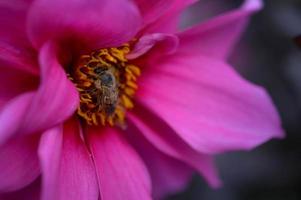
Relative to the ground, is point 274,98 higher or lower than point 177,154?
lower

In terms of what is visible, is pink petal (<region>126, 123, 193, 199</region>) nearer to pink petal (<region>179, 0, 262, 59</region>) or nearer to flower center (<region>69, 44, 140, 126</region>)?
flower center (<region>69, 44, 140, 126</region>)

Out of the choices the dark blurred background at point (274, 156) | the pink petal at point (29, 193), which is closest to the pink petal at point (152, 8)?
the pink petal at point (29, 193)

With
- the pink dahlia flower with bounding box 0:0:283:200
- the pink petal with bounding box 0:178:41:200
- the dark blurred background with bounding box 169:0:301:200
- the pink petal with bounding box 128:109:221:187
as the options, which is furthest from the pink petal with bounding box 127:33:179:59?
the dark blurred background with bounding box 169:0:301:200

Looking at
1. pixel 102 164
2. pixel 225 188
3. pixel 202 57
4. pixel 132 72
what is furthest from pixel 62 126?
pixel 225 188

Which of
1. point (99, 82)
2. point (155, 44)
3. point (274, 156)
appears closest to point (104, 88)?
point (99, 82)

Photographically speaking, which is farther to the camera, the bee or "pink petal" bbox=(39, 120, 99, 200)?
the bee

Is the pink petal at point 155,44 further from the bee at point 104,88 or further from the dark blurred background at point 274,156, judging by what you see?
the dark blurred background at point 274,156

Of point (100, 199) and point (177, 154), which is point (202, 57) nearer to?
point (177, 154)

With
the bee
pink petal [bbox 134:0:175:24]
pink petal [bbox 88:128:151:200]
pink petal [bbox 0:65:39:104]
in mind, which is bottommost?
pink petal [bbox 88:128:151:200]
